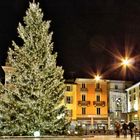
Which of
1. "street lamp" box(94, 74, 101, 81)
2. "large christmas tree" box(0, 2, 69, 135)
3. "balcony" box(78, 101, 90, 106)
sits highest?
"street lamp" box(94, 74, 101, 81)

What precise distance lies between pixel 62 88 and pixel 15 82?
11.8 ft

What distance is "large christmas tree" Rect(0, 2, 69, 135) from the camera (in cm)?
3238

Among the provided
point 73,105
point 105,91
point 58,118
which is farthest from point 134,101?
point 58,118

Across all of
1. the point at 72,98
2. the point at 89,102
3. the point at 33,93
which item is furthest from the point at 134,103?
the point at 33,93

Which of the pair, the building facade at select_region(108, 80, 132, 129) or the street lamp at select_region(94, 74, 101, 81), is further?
the building facade at select_region(108, 80, 132, 129)

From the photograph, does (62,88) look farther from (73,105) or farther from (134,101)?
(134,101)

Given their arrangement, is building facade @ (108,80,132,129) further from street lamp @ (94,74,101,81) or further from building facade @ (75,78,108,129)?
street lamp @ (94,74,101,81)

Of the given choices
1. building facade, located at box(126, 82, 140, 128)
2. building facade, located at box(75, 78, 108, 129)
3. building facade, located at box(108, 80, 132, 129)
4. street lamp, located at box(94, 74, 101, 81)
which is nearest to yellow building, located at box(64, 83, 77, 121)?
building facade, located at box(75, 78, 108, 129)

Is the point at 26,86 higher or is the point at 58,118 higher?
the point at 26,86

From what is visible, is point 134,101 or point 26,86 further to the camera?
point 134,101

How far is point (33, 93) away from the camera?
32406 millimetres

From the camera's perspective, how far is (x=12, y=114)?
108ft

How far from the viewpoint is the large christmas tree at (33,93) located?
32.4m

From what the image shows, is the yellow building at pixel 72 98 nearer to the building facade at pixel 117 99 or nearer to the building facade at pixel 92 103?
the building facade at pixel 92 103
